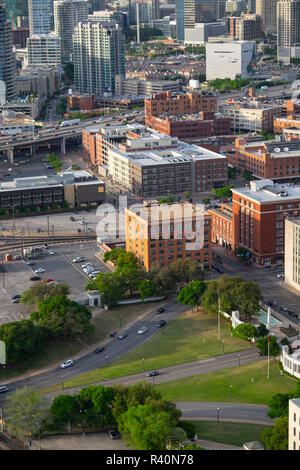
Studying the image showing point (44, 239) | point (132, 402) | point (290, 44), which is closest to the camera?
point (132, 402)

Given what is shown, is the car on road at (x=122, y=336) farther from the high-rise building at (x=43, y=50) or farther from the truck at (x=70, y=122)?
the high-rise building at (x=43, y=50)

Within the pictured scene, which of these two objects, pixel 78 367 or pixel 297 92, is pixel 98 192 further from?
pixel 297 92

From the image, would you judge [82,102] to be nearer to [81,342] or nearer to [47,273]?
[47,273]

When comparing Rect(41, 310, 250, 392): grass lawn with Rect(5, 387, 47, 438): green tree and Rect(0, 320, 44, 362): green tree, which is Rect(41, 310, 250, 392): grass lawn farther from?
Rect(5, 387, 47, 438): green tree

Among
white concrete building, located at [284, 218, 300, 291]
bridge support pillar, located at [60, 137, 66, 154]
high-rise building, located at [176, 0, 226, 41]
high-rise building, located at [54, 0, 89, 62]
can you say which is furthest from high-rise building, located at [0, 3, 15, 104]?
high-rise building, located at [176, 0, 226, 41]

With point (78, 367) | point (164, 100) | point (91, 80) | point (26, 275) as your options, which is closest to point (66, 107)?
point (91, 80)

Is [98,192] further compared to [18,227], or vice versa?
[98,192]

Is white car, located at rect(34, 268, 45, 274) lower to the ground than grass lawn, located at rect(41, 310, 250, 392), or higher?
higher

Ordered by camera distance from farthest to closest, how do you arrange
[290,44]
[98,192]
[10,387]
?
[290,44], [98,192], [10,387]
